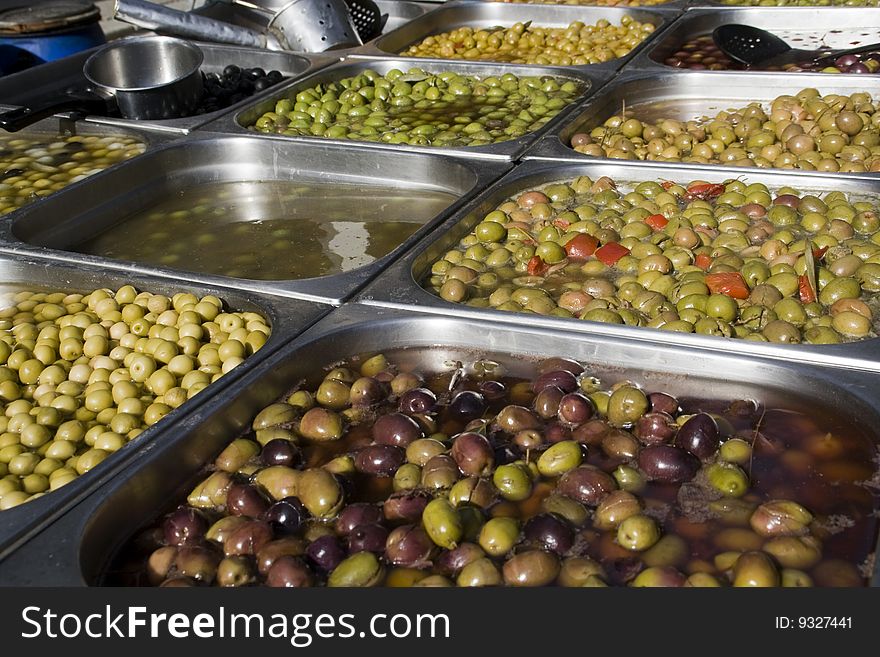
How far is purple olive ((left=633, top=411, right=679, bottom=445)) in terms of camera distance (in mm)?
1857

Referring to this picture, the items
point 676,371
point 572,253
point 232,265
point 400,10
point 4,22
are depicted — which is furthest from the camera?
point 400,10

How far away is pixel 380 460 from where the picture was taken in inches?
71.4

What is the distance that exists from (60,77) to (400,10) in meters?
2.05

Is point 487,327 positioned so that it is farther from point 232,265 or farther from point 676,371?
point 232,265

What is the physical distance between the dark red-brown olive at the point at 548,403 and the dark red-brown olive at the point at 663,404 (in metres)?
0.19

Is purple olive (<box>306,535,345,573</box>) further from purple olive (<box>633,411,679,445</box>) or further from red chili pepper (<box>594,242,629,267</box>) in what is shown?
red chili pepper (<box>594,242,629,267</box>)

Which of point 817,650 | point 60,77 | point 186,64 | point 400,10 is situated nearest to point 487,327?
point 817,650

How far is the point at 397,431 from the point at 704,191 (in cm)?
158

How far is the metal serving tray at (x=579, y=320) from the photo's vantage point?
2.01m

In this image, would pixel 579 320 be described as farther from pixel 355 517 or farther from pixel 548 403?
pixel 355 517

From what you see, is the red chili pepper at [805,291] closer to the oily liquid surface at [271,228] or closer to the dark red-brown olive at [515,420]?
the dark red-brown olive at [515,420]

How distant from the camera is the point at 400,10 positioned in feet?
18.2

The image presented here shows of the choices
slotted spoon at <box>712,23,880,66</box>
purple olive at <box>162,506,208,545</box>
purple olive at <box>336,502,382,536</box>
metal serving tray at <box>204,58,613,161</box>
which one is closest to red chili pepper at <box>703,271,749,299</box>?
metal serving tray at <box>204,58,613,161</box>

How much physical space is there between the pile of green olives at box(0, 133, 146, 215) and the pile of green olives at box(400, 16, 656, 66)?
1627mm
